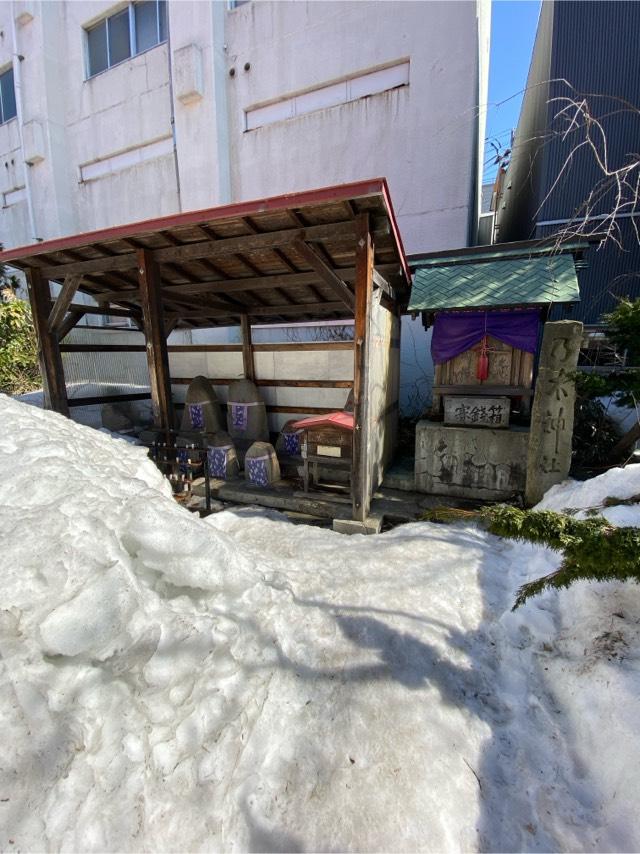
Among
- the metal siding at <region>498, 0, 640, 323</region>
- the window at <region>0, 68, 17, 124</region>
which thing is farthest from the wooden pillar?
the window at <region>0, 68, 17, 124</region>

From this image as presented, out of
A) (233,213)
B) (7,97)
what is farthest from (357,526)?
(7,97)

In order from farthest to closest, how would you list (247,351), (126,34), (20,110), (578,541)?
(20,110) → (126,34) → (247,351) → (578,541)

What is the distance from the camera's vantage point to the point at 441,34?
759cm

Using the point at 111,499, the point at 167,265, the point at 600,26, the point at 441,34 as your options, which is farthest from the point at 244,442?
the point at 600,26

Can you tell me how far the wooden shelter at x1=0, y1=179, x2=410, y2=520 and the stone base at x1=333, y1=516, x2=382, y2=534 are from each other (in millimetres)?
127

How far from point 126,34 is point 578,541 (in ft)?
58.2

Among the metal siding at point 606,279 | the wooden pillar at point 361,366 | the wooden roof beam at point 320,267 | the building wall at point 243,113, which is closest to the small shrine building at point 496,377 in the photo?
the wooden roof beam at point 320,267

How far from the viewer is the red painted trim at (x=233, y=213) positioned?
3414 mm

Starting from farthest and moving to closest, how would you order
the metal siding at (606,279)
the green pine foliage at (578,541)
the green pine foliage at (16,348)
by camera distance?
the green pine foliage at (16,348) < the metal siding at (606,279) < the green pine foliage at (578,541)

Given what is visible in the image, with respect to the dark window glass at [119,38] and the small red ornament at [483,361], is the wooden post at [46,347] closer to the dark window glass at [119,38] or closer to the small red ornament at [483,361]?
the small red ornament at [483,361]

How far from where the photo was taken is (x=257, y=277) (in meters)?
6.34

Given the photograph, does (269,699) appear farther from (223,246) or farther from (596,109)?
(596,109)

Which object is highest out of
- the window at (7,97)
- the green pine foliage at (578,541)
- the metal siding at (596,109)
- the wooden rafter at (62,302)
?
the window at (7,97)

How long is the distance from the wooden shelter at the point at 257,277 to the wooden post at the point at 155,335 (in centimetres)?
2
